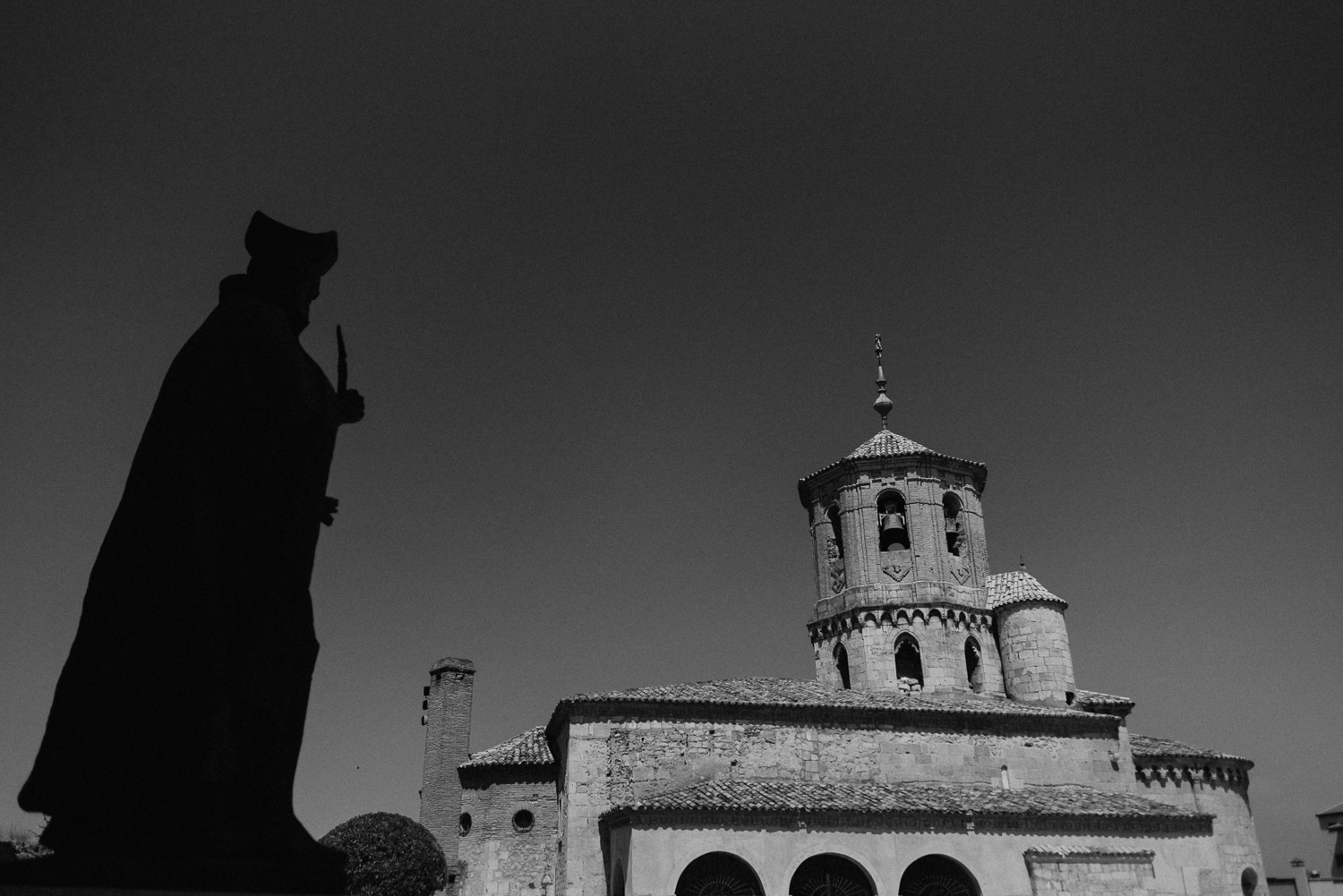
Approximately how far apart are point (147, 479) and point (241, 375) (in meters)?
0.47

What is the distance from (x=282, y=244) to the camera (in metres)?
4.08

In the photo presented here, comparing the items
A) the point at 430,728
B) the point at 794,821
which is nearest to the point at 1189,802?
the point at 794,821

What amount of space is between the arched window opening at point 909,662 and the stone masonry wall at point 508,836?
29.2ft

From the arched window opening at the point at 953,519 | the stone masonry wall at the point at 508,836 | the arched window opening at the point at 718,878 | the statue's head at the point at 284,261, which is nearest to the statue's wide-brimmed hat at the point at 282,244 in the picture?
the statue's head at the point at 284,261

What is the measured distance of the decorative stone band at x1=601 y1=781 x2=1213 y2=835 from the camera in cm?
1783

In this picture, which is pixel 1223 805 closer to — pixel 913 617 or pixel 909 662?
pixel 909 662

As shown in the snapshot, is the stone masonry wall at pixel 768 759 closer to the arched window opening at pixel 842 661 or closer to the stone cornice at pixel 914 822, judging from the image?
the stone cornice at pixel 914 822

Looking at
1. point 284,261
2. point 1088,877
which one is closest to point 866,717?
point 1088,877

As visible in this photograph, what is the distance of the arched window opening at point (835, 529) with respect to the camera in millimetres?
26623

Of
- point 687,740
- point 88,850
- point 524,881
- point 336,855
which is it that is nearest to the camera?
point 88,850

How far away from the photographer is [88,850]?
9.85 feet

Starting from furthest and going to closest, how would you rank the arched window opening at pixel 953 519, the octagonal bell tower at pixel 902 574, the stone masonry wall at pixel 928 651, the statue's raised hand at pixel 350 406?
the arched window opening at pixel 953 519
the octagonal bell tower at pixel 902 574
the stone masonry wall at pixel 928 651
the statue's raised hand at pixel 350 406

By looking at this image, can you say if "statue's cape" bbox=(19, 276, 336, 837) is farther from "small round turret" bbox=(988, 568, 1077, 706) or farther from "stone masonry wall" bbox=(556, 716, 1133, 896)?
"small round turret" bbox=(988, 568, 1077, 706)

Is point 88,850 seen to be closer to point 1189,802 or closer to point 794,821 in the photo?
point 794,821
